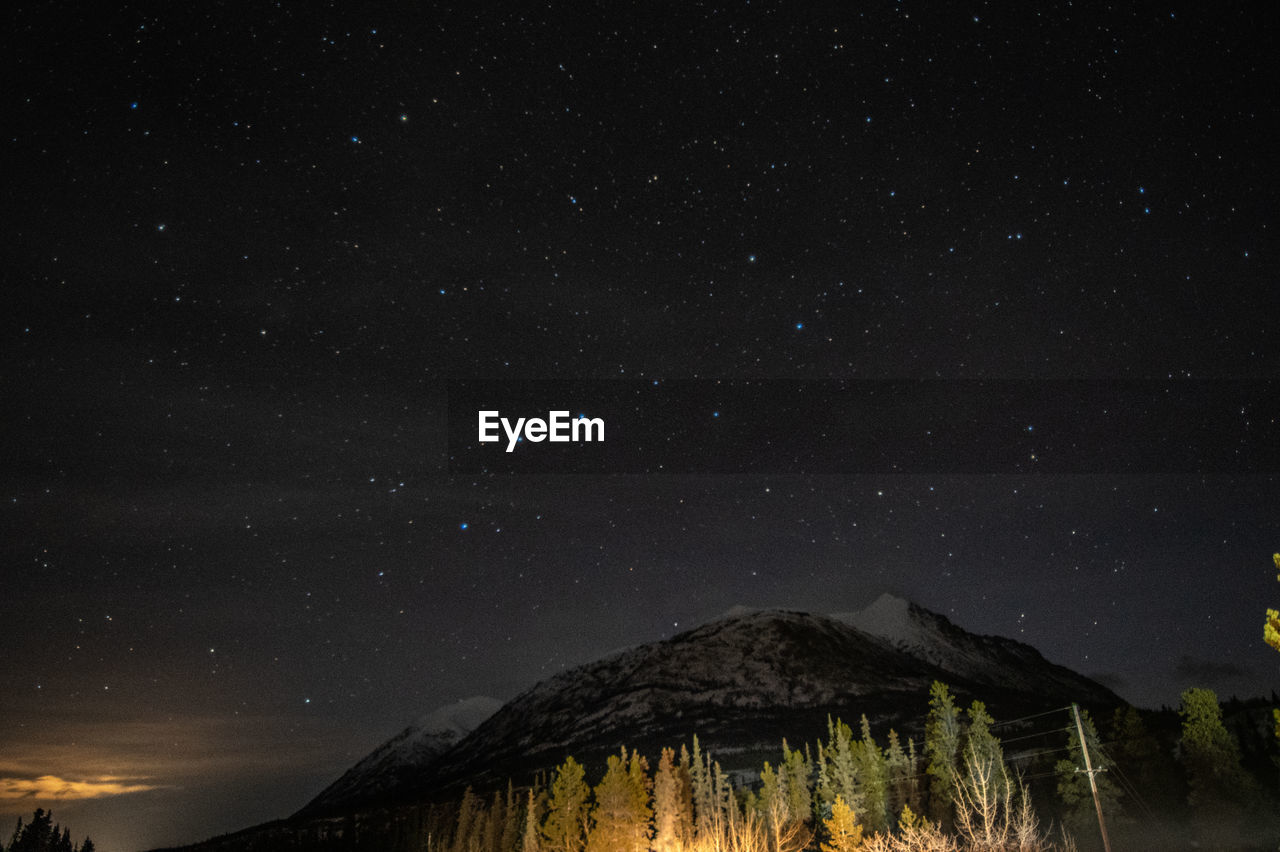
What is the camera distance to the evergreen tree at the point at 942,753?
74.9 meters

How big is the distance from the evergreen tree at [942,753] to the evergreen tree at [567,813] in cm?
3335

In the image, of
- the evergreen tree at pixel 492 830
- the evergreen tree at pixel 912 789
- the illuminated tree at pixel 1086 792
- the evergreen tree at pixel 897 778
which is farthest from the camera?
the evergreen tree at pixel 492 830

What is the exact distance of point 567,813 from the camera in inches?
3041

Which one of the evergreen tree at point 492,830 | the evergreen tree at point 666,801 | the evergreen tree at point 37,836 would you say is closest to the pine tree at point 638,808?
the evergreen tree at point 666,801

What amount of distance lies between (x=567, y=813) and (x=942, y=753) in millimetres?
35968

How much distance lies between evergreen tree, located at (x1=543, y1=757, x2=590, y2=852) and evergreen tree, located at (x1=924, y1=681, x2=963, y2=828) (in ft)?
109

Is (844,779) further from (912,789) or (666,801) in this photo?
(666,801)

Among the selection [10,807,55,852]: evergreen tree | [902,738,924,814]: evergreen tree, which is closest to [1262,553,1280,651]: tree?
[902,738,924,814]: evergreen tree

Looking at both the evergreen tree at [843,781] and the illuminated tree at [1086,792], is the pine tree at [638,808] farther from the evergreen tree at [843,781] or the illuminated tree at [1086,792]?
the illuminated tree at [1086,792]

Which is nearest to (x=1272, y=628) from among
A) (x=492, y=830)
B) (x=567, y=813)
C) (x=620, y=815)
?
(x=620, y=815)

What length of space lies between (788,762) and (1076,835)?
35869 mm

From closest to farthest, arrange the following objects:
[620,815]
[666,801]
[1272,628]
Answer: [1272,628] → [620,815] → [666,801]

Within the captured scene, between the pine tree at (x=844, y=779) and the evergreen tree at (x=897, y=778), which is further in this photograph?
the evergreen tree at (x=897, y=778)

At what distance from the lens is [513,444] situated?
2792 centimetres
